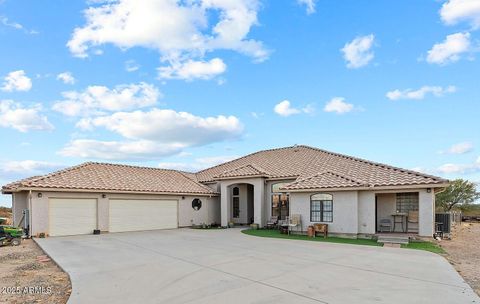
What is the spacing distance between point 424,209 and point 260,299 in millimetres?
12174

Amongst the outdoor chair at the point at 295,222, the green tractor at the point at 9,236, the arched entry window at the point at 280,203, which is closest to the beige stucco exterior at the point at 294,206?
the outdoor chair at the point at 295,222

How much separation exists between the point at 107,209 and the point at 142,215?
2.41 m

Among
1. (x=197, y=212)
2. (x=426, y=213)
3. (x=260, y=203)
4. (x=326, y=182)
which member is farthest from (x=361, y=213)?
(x=197, y=212)

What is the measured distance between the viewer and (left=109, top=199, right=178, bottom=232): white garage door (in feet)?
68.4

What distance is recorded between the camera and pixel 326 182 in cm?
1803

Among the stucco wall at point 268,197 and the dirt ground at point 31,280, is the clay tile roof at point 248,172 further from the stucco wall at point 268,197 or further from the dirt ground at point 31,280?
the dirt ground at point 31,280

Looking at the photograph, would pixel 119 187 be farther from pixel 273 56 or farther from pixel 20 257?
pixel 273 56

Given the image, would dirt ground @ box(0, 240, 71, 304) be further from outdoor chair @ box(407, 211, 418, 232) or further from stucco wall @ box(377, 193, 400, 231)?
outdoor chair @ box(407, 211, 418, 232)

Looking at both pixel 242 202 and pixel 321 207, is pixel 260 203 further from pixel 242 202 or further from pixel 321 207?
pixel 321 207

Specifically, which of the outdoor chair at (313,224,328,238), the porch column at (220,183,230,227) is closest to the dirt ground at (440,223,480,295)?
the outdoor chair at (313,224,328,238)

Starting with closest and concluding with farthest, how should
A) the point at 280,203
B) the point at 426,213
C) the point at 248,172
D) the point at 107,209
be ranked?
the point at 426,213
the point at 107,209
the point at 280,203
the point at 248,172

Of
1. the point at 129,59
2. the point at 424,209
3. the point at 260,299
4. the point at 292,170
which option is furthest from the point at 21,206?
the point at 424,209

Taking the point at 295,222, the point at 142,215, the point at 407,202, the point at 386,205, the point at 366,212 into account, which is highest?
the point at 407,202

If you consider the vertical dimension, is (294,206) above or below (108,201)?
below
